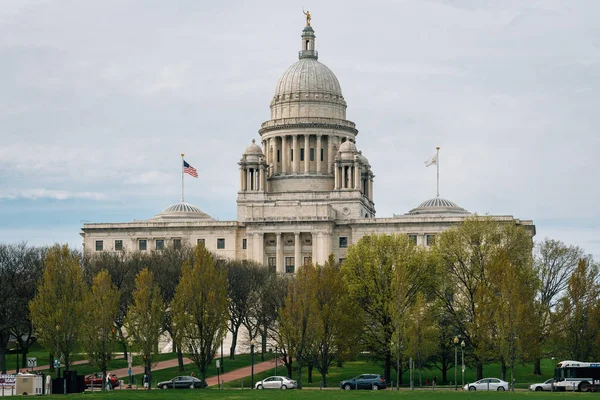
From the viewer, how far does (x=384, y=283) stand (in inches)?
4203

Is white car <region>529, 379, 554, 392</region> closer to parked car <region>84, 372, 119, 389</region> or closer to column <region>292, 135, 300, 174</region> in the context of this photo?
parked car <region>84, 372, 119, 389</region>

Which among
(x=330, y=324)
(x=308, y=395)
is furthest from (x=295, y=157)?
(x=308, y=395)

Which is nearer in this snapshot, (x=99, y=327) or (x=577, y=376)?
(x=577, y=376)

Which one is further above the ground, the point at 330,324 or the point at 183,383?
the point at 330,324

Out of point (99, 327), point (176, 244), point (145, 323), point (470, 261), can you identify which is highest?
point (176, 244)

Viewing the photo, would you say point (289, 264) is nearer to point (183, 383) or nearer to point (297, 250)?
point (297, 250)

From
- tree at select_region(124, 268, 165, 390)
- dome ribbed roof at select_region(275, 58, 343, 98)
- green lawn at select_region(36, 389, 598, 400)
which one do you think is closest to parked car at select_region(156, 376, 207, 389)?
tree at select_region(124, 268, 165, 390)

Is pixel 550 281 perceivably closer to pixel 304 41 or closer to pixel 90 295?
pixel 90 295

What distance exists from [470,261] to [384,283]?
26.3 feet

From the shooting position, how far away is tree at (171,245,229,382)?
96.2 meters

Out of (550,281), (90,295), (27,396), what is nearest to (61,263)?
(90,295)

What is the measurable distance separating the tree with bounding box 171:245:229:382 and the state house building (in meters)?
60.3

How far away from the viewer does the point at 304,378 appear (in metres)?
111

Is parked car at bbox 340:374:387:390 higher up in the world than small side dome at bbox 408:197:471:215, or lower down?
lower down
